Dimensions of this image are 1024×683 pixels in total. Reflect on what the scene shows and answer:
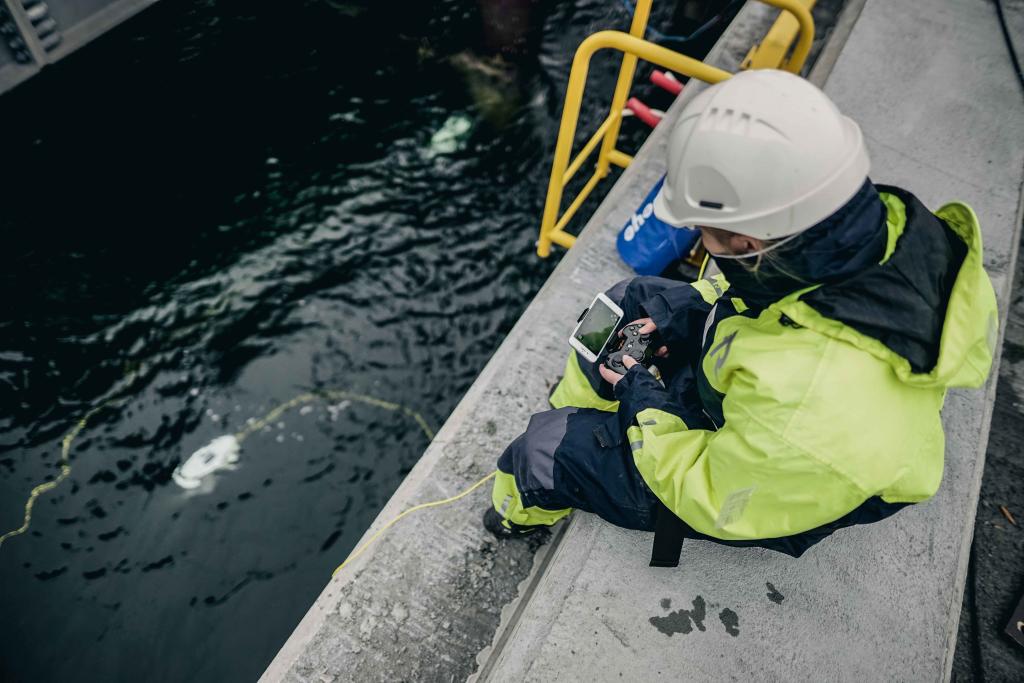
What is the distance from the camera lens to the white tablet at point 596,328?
218 centimetres

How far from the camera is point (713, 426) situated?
1749 mm

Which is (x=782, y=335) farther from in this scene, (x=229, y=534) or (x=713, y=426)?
(x=229, y=534)

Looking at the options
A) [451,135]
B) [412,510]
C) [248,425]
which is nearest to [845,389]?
[412,510]

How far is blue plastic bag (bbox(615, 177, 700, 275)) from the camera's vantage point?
2887 mm

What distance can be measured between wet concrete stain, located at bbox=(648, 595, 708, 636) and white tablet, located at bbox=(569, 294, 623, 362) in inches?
37.5

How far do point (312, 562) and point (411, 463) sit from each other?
78 cm

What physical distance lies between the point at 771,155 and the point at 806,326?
0.44 metres

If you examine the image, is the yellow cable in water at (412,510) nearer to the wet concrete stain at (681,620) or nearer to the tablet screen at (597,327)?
the tablet screen at (597,327)

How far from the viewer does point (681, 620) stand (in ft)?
6.32

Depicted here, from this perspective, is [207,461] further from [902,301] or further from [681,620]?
[902,301]

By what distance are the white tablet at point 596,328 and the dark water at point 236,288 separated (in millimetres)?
1691

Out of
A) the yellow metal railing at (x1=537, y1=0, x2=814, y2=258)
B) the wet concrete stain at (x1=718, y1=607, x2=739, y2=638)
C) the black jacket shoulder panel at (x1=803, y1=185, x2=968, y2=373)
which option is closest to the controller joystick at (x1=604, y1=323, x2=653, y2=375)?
the black jacket shoulder panel at (x1=803, y1=185, x2=968, y2=373)

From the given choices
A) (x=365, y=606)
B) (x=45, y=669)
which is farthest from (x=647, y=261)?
(x=45, y=669)

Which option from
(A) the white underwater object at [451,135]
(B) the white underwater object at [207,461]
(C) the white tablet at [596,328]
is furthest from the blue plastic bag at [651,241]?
(B) the white underwater object at [207,461]
